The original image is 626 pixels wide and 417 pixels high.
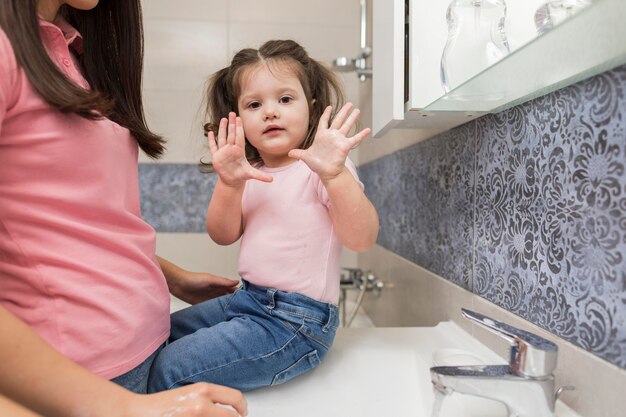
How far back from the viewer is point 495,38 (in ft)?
2.14

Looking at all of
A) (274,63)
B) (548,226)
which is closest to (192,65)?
(274,63)

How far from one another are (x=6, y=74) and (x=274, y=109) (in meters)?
0.42

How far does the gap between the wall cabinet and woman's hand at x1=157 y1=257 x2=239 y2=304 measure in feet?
1.33

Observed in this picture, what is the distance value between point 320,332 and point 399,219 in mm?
632

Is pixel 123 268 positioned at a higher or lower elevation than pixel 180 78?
lower

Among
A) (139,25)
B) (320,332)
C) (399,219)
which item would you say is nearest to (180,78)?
(399,219)

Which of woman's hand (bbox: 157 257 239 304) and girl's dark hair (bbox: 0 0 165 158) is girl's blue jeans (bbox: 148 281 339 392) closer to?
woman's hand (bbox: 157 257 239 304)

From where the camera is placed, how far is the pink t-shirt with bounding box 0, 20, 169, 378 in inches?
19.2

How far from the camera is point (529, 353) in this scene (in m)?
0.47

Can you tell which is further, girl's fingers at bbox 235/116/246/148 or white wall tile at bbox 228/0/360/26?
white wall tile at bbox 228/0/360/26

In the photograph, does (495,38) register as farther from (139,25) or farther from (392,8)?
(139,25)

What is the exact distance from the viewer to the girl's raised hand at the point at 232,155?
0.72 metres

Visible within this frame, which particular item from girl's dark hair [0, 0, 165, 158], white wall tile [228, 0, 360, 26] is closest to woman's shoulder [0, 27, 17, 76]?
girl's dark hair [0, 0, 165, 158]

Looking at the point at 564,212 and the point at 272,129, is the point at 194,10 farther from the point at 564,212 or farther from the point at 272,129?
the point at 564,212
